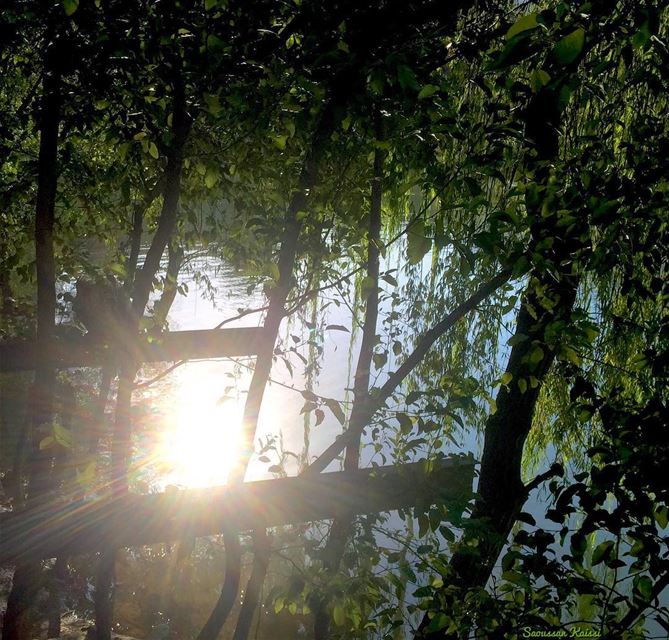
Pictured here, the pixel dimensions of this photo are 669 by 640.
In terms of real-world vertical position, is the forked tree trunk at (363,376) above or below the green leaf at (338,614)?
above

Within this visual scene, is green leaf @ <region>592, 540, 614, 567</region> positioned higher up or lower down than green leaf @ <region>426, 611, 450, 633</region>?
higher up

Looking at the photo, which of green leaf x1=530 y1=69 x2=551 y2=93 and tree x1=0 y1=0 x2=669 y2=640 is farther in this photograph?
tree x1=0 y1=0 x2=669 y2=640

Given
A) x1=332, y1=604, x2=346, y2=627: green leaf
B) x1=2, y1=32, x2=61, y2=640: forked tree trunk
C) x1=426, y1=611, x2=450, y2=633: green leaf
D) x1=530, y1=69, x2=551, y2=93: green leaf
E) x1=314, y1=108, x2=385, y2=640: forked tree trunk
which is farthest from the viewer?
x1=2, y1=32, x2=61, y2=640: forked tree trunk

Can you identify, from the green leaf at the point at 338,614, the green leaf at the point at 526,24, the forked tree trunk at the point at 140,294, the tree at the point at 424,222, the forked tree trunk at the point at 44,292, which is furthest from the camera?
the forked tree trunk at the point at 44,292

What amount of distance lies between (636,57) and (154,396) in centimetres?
802

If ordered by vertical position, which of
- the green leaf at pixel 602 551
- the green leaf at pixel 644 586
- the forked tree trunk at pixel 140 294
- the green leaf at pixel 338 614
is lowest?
the green leaf at pixel 644 586

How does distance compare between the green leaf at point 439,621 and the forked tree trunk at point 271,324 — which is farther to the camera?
the forked tree trunk at point 271,324

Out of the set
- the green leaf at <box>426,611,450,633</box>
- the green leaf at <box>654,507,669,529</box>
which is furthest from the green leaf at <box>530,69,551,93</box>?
the green leaf at <box>426,611,450,633</box>

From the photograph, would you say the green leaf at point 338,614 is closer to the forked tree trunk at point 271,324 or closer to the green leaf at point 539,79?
the forked tree trunk at point 271,324

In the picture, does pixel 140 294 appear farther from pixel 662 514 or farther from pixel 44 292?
pixel 662 514

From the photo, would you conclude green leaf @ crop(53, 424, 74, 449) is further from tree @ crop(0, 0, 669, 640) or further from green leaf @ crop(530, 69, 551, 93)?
green leaf @ crop(530, 69, 551, 93)

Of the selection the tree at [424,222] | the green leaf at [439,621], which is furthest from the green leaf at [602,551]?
the green leaf at [439,621]

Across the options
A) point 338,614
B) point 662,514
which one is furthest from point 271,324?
point 662,514

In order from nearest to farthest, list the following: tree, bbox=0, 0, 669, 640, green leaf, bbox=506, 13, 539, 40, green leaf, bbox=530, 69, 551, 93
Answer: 1. green leaf, bbox=506, 13, 539, 40
2. green leaf, bbox=530, 69, 551, 93
3. tree, bbox=0, 0, 669, 640
